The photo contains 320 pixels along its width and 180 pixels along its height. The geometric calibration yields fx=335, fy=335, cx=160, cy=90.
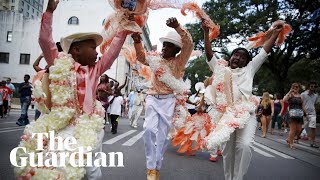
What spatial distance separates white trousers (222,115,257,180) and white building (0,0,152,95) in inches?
1576

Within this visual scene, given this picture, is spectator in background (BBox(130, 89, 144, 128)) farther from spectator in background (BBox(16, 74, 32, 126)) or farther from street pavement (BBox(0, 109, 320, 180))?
street pavement (BBox(0, 109, 320, 180))

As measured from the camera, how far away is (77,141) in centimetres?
268

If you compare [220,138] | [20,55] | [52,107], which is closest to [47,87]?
[52,107]

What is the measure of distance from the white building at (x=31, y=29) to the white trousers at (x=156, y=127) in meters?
39.4

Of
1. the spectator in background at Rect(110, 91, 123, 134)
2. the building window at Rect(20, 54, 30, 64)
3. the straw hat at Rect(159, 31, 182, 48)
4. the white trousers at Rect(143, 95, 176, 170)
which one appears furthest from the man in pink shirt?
the building window at Rect(20, 54, 30, 64)

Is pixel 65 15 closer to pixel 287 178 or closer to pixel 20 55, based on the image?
pixel 20 55

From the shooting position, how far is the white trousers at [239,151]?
431 centimetres

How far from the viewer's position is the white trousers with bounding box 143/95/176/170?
15.5ft

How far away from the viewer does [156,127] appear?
4781 mm

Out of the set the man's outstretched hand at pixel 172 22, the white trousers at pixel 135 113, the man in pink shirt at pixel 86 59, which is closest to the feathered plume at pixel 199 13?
the man's outstretched hand at pixel 172 22

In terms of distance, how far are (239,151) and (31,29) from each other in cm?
4443

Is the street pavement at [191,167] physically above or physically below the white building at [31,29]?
below

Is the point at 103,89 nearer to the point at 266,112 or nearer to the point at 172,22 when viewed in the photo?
the point at 172,22

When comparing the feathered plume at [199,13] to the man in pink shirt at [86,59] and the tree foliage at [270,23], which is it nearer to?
the man in pink shirt at [86,59]
